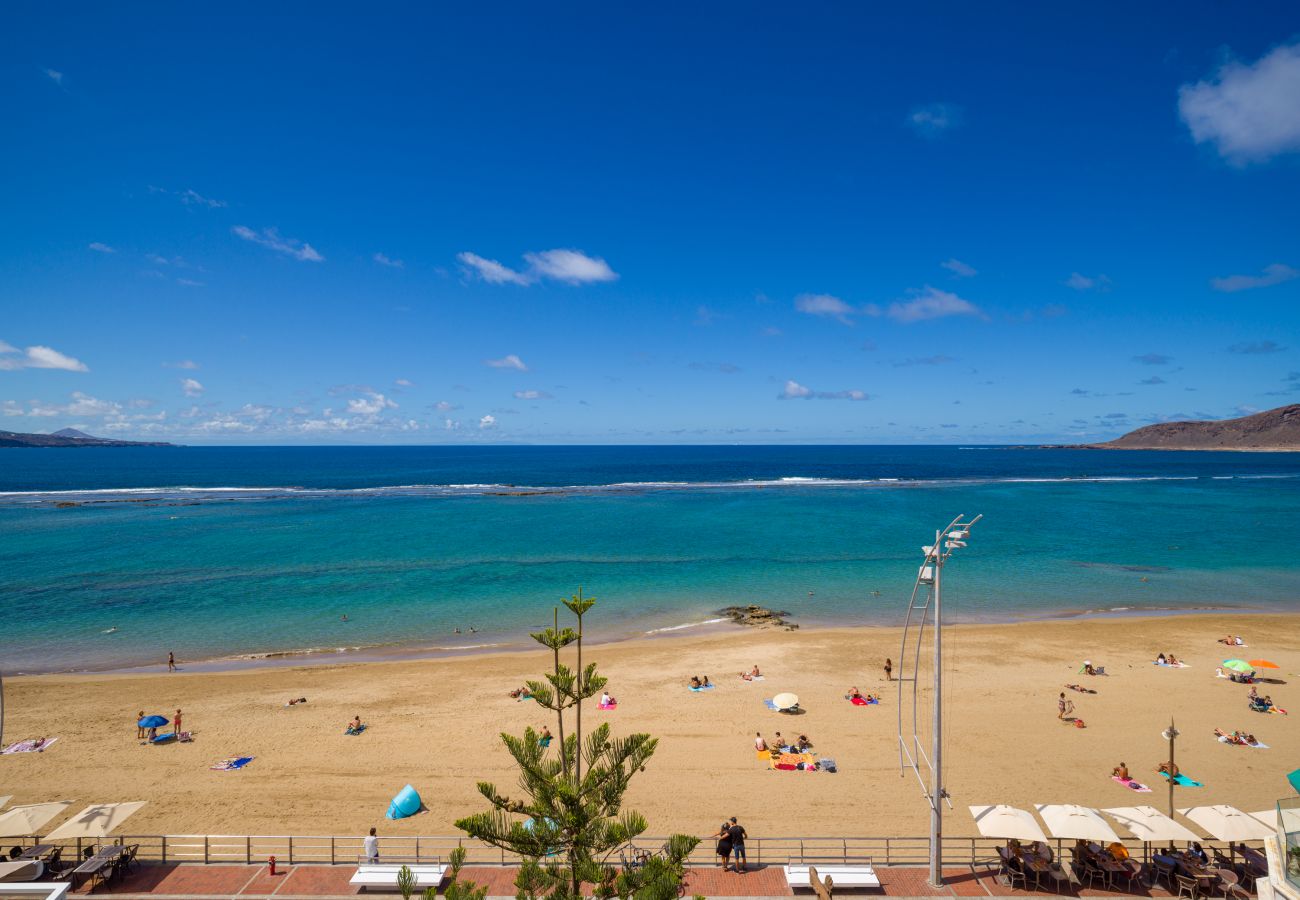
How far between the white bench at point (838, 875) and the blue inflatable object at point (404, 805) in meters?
9.41

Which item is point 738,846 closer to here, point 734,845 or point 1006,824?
point 734,845

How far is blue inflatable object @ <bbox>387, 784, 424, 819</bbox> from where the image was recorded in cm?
1586

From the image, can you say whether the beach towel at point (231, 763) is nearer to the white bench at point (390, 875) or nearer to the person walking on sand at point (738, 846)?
the white bench at point (390, 875)

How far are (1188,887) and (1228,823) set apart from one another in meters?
1.77

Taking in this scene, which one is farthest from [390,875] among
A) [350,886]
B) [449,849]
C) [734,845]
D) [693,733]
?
[693,733]

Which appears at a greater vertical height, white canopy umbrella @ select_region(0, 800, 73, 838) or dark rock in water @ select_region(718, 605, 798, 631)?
white canopy umbrella @ select_region(0, 800, 73, 838)

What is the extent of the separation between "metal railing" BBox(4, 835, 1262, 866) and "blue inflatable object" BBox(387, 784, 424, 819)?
3.55ft

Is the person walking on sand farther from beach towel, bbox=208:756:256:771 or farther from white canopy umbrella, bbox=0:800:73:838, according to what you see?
beach towel, bbox=208:756:256:771

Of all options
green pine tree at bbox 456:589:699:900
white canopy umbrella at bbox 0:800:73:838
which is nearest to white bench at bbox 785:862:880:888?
green pine tree at bbox 456:589:699:900

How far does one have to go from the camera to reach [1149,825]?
505 inches

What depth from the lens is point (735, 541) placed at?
57062 mm

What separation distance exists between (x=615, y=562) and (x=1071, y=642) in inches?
1149

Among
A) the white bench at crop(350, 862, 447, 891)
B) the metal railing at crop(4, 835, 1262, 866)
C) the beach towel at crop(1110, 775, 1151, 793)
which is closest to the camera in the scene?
the white bench at crop(350, 862, 447, 891)

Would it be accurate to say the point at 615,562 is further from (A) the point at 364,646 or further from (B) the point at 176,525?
(B) the point at 176,525
